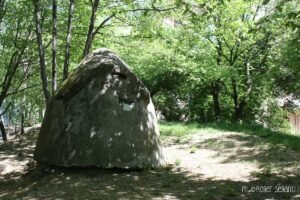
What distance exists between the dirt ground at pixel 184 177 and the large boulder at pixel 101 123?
271mm

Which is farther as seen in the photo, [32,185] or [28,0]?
[28,0]

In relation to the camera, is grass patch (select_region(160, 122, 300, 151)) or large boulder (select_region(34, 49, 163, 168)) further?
grass patch (select_region(160, 122, 300, 151))

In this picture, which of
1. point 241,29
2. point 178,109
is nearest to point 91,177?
point 241,29

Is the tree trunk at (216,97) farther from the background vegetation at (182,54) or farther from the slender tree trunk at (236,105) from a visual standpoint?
the slender tree trunk at (236,105)

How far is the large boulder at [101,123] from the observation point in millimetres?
8055

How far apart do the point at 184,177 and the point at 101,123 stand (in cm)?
187

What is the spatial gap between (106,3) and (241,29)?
19.8ft

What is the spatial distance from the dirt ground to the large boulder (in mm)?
271

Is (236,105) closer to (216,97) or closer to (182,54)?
(216,97)

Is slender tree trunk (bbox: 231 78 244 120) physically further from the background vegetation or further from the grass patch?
the grass patch

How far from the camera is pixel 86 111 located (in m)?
8.31

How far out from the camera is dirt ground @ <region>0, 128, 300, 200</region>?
6625 mm

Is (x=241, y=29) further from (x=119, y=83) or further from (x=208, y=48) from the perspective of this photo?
(x=119, y=83)

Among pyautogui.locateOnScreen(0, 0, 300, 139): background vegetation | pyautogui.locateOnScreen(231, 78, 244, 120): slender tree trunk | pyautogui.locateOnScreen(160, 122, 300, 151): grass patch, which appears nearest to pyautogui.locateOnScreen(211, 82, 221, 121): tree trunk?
pyautogui.locateOnScreen(0, 0, 300, 139): background vegetation
